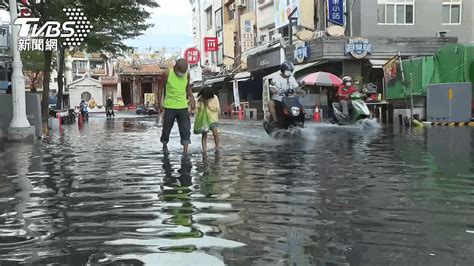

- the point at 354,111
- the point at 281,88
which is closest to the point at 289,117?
the point at 281,88

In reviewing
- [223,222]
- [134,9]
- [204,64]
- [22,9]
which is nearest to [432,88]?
[134,9]

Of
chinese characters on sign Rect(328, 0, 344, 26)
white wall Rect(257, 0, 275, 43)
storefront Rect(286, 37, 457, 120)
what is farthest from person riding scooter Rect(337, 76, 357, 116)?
white wall Rect(257, 0, 275, 43)

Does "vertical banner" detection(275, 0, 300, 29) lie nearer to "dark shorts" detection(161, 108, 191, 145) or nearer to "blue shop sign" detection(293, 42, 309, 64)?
"blue shop sign" detection(293, 42, 309, 64)

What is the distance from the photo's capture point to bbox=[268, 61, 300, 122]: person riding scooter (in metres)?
13.2

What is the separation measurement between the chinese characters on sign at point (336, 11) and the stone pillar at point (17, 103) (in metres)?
17.8

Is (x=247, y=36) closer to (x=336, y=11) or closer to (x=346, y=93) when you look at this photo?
(x=336, y=11)

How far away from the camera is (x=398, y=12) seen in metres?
29.5

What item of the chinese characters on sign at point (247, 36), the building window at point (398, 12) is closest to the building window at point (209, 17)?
the chinese characters on sign at point (247, 36)

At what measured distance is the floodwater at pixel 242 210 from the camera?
12.5 ft

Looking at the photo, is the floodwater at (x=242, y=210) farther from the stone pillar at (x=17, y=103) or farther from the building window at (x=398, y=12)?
the building window at (x=398, y=12)

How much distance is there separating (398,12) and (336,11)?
11.6 feet

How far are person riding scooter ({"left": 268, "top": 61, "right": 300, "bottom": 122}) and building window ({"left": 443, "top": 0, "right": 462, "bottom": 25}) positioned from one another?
20.0m

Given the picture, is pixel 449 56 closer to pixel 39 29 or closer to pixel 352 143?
pixel 352 143

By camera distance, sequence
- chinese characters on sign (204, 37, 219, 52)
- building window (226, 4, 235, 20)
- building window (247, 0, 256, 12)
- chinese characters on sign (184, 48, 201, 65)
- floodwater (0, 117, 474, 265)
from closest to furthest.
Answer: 1. floodwater (0, 117, 474, 265)
2. building window (247, 0, 256, 12)
3. chinese characters on sign (184, 48, 201, 65)
4. chinese characters on sign (204, 37, 219, 52)
5. building window (226, 4, 235, 20)
